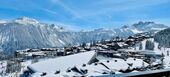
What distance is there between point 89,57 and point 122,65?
25.3 metres

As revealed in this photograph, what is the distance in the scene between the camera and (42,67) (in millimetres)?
136125

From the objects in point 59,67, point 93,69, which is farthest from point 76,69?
point 59,67

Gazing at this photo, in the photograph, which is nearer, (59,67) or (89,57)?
(59,67)

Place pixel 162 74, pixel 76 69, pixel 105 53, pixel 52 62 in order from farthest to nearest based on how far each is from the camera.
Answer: pixel 105 53, pixel 52 62, pixel 76 69, pixel 162 74

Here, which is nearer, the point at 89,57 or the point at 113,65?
the point at 113,65

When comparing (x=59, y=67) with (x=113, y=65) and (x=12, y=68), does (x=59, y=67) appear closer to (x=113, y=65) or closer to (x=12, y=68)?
(x=113, y=65)

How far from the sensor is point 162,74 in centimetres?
1381

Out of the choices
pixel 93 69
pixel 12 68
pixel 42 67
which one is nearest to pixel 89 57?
pixel 42 67

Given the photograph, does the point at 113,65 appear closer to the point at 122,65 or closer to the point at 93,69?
the point at 122,65

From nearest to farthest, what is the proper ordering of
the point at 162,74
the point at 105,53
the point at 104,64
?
the point at 162,74 → the point at 104,64 → the point at 105,53

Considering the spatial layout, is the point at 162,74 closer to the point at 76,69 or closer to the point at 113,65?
the point at 76,69

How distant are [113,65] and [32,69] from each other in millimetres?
36533

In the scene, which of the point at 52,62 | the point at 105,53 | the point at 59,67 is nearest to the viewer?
the point at 59,67

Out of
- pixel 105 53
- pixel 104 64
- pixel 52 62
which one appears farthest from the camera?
pixel 105 53
